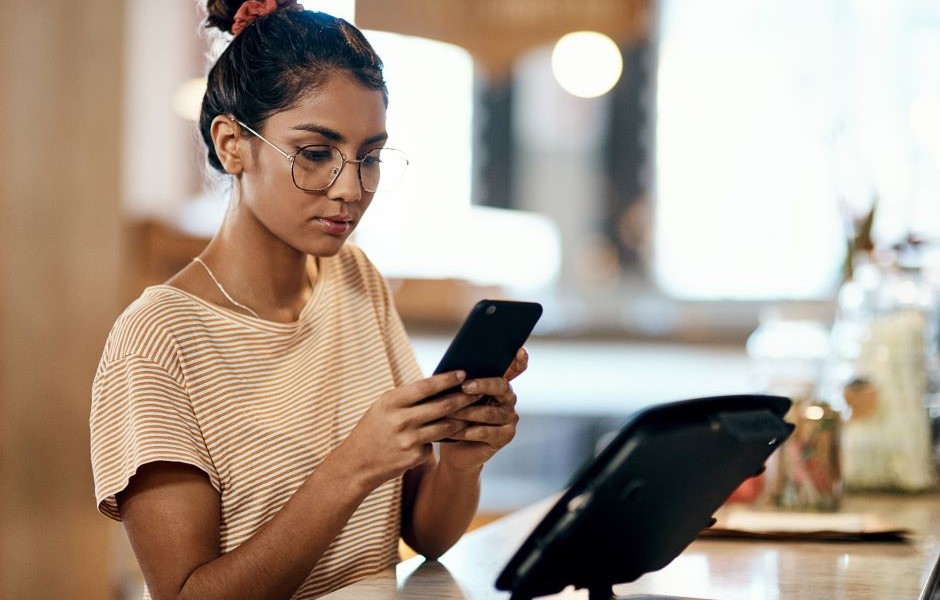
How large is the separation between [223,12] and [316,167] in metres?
0.32

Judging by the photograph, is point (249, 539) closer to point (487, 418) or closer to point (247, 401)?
point (247, 401)

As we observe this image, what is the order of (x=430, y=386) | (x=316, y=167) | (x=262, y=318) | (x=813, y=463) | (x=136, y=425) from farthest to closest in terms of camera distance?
(x=813, y=463), (x=262, y=318), (x=316, y=167), (x=136, y=425), (x=430, y=386)

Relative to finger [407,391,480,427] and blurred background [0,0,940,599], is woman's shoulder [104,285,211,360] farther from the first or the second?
blurred background [0,0,940,599]

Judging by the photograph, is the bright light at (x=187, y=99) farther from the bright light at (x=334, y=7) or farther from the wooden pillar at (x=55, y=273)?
the bright light at (x=334, y=7)

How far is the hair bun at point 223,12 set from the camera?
1.51m

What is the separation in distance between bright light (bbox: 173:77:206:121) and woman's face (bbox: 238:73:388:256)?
233 cm

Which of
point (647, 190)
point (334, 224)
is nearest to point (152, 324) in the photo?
point (334, 224)

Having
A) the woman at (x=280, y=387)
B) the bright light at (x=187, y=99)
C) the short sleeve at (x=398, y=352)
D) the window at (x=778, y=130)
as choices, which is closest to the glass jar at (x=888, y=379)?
the short sleeve at (x=398, y=352)

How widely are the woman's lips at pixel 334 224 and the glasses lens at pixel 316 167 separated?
1.7 inches

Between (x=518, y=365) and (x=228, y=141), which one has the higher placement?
(x=228, y=141)

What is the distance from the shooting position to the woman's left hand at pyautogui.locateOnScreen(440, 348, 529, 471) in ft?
3.73

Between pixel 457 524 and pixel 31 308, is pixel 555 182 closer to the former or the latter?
pixel 31 308

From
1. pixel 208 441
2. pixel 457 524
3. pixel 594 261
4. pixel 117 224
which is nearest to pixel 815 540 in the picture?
pixel 457 524

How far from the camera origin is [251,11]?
1470 mm
